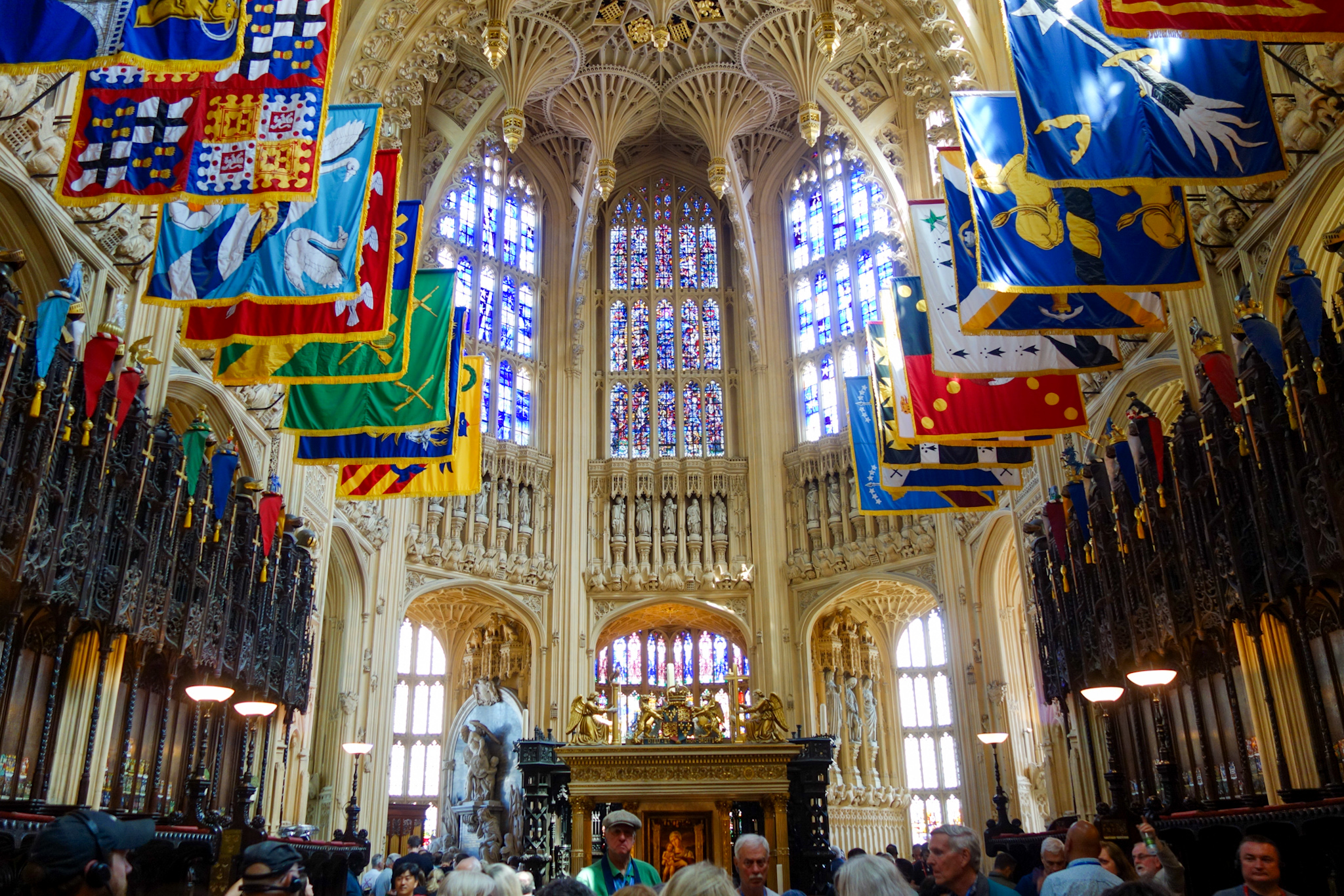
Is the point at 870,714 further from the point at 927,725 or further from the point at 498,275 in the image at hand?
the point at 498,275

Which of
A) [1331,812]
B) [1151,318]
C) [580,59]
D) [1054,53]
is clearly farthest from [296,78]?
[580,59]

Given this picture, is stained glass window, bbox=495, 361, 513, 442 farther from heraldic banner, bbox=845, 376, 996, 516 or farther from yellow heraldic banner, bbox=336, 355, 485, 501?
heraldic banner, bbox=845, 376, 996, 516

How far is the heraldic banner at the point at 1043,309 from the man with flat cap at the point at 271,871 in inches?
392

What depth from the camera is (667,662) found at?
3106 centimetres

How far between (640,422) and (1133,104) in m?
22.7

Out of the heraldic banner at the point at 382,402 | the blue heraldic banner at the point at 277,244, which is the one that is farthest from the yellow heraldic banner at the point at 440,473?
the blue heraldic banner at the point at 277,244

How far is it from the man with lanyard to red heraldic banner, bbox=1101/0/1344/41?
21.9ft

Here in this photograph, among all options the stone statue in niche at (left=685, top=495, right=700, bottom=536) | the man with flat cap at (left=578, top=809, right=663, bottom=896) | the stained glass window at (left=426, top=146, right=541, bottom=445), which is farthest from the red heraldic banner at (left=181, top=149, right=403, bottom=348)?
the stone statue in niche at (left=685, top=495, right=700, bottom=536)

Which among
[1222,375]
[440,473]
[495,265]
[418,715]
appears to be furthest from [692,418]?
[1222,375]

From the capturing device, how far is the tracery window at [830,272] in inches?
1193

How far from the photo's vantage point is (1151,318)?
1223 centimetres

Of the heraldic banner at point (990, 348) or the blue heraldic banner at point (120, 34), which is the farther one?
the heraldic banner at point (990, 348)

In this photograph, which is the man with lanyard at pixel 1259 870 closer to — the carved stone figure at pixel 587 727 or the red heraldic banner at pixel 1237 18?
the red heraldic banner at pixel 1237 18

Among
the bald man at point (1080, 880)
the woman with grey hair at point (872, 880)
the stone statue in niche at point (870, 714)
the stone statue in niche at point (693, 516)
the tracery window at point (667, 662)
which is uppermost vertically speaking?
the stone statue in niche at point (693, 516)
